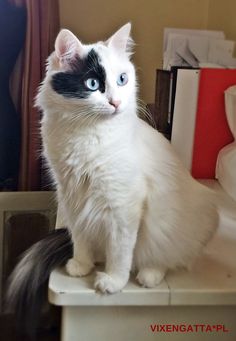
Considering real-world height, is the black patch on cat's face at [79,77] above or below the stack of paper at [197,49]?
below

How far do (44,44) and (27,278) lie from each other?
1.04 m

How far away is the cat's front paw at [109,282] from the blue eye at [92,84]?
349 mm

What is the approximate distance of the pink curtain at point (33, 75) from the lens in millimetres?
1515

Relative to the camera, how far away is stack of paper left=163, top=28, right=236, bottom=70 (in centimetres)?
150

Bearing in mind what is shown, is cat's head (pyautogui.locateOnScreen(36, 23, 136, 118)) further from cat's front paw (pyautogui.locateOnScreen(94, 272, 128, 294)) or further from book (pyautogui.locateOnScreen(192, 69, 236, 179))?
book (pyautogui.locateOnScreen(192, 69, 236, 179))

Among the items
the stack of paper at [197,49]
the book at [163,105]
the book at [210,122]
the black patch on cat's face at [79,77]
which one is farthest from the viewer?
the stack of paper at [197,49]

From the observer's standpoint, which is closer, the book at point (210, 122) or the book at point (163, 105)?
the book at point (210, 122)

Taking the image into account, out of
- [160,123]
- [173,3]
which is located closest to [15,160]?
[160,123]

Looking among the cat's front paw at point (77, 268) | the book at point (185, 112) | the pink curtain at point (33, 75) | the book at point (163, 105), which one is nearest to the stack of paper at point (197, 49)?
the book at point (163, 105)

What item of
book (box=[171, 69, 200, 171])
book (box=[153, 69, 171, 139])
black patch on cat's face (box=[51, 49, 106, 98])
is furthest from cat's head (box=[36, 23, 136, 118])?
book (box=[153, 69, 171, 139])

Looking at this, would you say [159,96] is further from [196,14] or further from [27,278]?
[27,278]

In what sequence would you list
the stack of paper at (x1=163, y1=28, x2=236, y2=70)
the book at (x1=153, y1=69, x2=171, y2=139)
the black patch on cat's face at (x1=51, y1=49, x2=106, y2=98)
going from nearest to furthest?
the black patch on cat's face at (x1=51, y1=49, x2=106, y2=98)
the book at (x1=153, y1=69, x2=171, y2=139)
the stack of paper at (x1=163, y1=28, x2=236, y2=70)

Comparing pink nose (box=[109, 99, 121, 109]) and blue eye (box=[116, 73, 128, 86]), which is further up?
blue eye (box=[116, 73, 128, 86])

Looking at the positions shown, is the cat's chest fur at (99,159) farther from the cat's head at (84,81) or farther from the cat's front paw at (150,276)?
the cat's front paw at (150,276)
